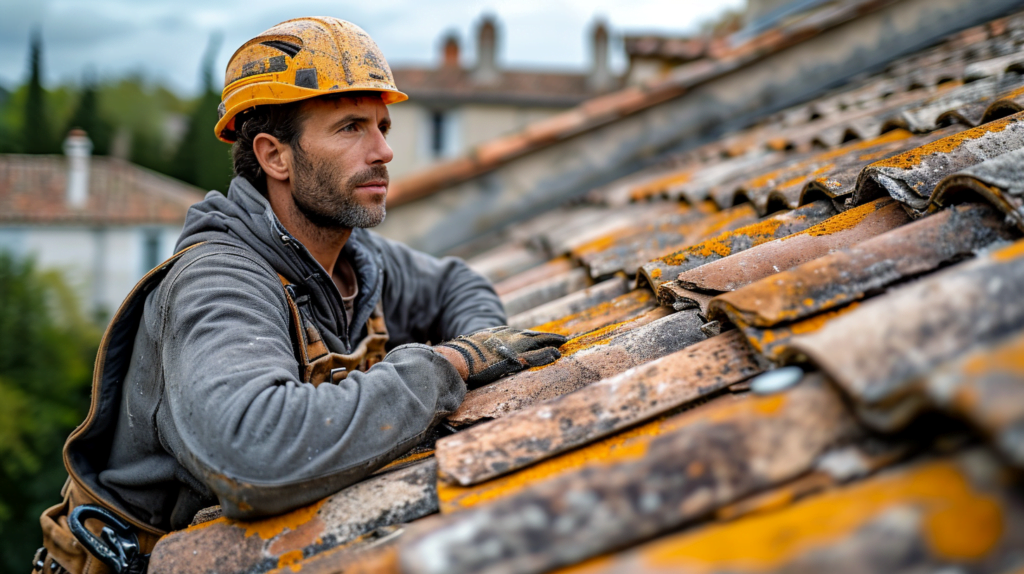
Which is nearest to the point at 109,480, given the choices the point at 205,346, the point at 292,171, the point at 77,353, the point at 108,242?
the point at 205,346

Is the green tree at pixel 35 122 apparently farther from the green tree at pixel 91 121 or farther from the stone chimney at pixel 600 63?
the stone chimney at pixel 600 63

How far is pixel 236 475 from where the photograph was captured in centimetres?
160

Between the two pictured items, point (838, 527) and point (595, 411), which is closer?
point (838, 527)

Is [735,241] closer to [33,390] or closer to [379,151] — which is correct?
[379,151]

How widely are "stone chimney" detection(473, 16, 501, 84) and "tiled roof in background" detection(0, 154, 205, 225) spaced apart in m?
10.8

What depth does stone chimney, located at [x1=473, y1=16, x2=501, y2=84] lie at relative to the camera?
24125 millimetres

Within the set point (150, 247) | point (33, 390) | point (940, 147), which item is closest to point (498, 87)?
point (150, 247)

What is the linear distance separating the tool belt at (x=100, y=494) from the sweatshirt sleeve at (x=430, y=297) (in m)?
0.74

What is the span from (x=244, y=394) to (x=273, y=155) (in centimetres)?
115

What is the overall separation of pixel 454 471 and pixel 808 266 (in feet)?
2.98

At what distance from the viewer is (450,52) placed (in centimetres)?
2544

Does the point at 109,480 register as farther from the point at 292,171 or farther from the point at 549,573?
the point at 549,573

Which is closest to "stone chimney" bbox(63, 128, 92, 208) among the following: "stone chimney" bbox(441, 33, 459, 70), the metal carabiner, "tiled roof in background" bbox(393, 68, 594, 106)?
"tiled roof in background" bbox(393, 68, 594, 106)

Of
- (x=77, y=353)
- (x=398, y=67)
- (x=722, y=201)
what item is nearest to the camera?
(x=722, y=201)
